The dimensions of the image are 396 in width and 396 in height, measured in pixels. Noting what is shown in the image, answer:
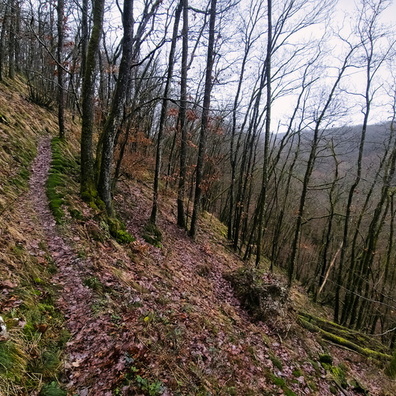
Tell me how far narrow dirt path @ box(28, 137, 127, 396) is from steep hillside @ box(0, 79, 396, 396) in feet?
0.05

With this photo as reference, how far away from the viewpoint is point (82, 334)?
3.30 meters

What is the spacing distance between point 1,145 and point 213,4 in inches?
351

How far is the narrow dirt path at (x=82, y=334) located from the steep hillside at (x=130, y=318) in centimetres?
2

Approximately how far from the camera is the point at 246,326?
6.21 metres

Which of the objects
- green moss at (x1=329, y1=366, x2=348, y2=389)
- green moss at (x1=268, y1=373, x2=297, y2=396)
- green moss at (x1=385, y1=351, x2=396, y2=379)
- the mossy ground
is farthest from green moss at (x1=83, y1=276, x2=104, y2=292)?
green moss at (x1=385, y1=351, x2=396, y2=379)

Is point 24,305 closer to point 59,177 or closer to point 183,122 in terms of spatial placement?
point 59,177

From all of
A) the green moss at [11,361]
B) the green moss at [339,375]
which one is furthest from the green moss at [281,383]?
the green moss at [11,361]

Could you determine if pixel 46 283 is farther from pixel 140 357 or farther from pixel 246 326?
pixel 246 326

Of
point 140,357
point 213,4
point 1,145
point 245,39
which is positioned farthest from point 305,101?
point 140,357

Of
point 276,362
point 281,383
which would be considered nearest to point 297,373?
point 276,362

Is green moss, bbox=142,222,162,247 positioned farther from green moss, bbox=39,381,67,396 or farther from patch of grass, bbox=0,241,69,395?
green moss, bbox=39,381,67,396

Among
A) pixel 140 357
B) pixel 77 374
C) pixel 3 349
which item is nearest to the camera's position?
pixel 3 349

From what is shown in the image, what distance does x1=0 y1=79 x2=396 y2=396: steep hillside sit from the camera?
286 centimetres

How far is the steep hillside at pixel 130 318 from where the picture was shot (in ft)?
9.39
